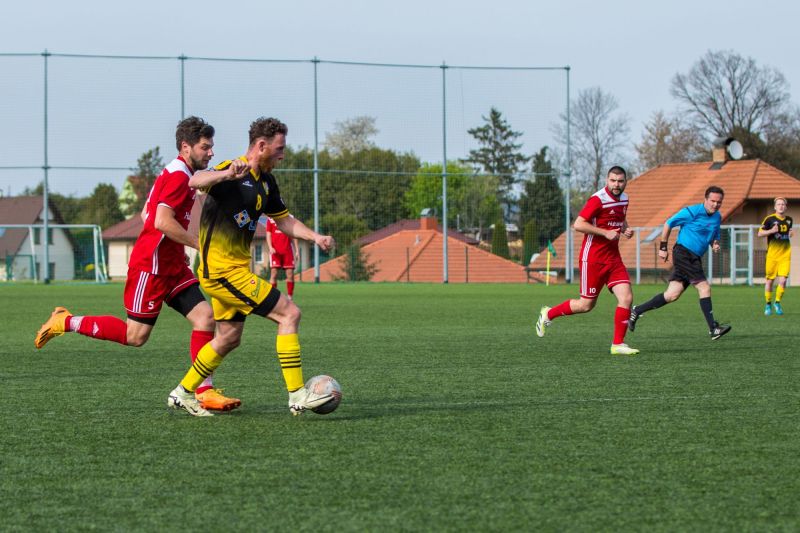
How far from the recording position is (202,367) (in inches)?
257

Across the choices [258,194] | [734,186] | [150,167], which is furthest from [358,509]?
[734,186]

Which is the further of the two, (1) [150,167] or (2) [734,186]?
(2) [734,186]

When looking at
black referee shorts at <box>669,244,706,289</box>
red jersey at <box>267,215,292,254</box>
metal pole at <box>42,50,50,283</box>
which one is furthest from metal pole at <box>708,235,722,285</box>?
black referee shorts at <box>669,244,706,289</box>

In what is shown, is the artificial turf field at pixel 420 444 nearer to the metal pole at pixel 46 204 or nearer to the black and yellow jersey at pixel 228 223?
the black and yellow jersey at pixel 228 223

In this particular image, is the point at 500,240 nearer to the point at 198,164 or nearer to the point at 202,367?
the point at 198,164

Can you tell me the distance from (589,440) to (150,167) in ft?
112

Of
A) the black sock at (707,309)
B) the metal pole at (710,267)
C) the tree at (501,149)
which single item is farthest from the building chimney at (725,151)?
the black sock at (707,309)

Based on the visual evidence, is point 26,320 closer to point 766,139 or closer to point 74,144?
point 74,144

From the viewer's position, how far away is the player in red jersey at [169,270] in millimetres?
6496

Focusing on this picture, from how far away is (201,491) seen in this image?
14.2ft

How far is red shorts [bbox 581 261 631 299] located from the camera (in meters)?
11.0

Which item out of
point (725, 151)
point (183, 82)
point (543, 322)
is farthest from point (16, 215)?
point (543, 322)

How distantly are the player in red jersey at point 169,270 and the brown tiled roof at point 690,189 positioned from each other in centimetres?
3464

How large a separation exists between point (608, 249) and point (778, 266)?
8.25 m
